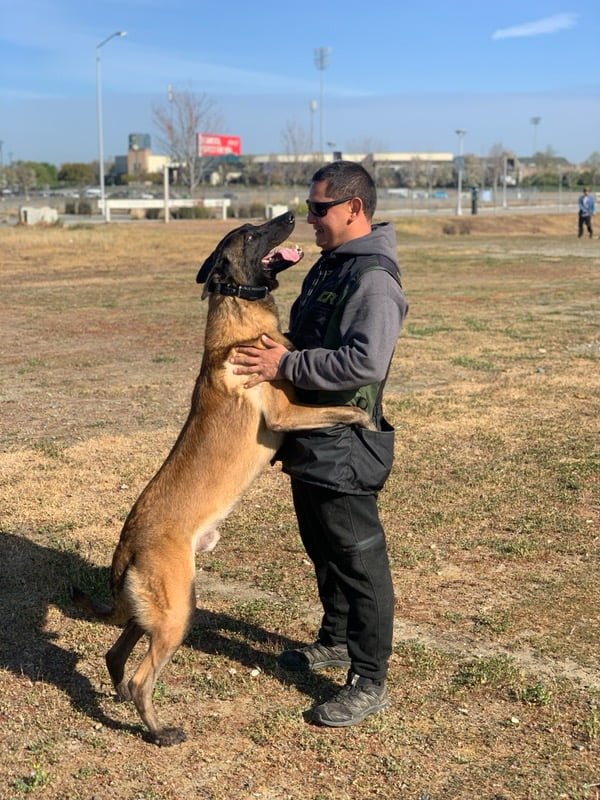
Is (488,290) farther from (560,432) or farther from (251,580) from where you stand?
(251,580)

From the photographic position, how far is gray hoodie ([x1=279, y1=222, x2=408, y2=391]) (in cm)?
330

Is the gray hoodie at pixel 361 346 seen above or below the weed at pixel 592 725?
above

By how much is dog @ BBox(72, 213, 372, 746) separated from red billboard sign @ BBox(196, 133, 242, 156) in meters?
67.4

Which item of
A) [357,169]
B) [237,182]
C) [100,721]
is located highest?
[237,182]

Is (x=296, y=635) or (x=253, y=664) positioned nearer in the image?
(x=253, y=664)

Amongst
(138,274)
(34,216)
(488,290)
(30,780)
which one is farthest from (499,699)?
(34,216)

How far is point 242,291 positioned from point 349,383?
25.6 inches

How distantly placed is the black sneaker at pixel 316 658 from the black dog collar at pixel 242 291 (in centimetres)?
162

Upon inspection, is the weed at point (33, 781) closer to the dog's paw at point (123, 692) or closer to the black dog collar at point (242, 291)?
the dog's paw at point (123, 692)

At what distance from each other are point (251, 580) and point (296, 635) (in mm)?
682

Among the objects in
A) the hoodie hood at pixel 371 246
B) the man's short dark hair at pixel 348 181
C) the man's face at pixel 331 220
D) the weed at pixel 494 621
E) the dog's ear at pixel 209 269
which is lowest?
the weed at pixel 494 621

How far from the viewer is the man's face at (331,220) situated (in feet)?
11.3

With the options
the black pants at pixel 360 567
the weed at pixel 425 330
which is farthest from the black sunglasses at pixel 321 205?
the weed at pixel 425 330

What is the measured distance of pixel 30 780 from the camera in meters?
3.23
